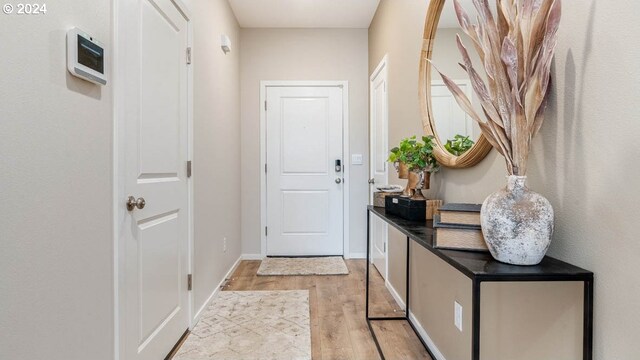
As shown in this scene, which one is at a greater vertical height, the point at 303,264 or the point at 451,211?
the point at 451,211

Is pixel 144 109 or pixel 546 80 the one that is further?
pixel 144 109

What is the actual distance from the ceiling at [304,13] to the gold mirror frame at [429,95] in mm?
1643

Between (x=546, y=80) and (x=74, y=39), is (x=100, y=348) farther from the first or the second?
(x=546, y=80)

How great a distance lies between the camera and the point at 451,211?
1.09 m

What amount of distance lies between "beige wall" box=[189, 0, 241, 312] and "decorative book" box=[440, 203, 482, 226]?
1.67 meters

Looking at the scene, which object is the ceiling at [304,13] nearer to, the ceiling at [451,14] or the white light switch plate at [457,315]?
the ceiling at [451,14]

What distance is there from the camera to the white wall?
2.82 ft

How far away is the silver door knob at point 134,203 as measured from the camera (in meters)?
1.41

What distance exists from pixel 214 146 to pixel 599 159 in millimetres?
2453

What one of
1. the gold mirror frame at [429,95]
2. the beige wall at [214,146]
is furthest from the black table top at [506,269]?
the beige wall at [214,146]

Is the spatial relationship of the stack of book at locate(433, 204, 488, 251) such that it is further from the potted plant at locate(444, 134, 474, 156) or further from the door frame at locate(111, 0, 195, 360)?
the door frame at locate(111, 0, 195, 360)

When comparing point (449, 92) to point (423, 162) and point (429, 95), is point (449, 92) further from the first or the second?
point (423, 162)

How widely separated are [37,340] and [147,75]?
118cm

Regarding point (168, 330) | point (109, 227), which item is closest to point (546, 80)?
point (109, 227)
